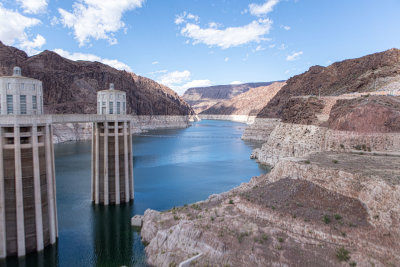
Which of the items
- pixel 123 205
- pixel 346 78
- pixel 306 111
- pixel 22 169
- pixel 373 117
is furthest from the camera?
pixel 346 78

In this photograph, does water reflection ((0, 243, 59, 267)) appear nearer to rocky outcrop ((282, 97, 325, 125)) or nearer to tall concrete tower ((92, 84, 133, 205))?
tall concrete tower ((92, 84, 133, 205))

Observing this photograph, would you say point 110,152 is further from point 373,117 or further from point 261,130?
point 261,130

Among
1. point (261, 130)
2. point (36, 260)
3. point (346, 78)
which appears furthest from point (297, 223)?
point (261, 130)

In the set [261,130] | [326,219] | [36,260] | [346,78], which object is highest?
[346,78]

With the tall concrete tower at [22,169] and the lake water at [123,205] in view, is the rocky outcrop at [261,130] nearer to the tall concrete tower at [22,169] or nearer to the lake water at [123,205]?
the lake water at [123,205]

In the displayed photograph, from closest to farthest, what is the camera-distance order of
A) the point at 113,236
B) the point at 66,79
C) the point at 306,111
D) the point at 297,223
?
the point at 297,223
the point at 113,236
the point at 306,111
the point at 66,79

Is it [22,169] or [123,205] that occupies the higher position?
[22,169]
